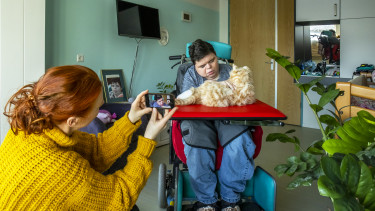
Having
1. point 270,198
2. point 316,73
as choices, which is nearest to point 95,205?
point 270,198

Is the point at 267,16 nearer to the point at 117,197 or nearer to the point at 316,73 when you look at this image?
the point at 316,73

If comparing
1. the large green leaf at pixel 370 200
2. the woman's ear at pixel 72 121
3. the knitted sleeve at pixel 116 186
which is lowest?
the knitted sleeve at pixel 116 186

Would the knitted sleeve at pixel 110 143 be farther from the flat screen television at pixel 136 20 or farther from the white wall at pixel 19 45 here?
the flat screen television at pixel 136 20

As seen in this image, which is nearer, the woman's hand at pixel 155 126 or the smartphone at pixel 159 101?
the woman's hand at pixel 155 126

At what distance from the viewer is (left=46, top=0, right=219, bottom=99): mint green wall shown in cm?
285

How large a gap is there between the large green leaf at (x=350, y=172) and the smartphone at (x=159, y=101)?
791 millimetres

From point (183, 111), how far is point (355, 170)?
94 cm

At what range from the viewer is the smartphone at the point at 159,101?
1.22m

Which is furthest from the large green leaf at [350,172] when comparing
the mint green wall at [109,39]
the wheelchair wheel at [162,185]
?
the mint green wall at [109,39]

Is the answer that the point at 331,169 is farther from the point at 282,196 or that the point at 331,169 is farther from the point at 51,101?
the point at 282,196

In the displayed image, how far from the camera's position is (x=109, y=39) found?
3.32m

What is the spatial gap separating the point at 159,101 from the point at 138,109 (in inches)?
3.6

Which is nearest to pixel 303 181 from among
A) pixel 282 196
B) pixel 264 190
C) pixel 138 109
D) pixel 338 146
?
pixel 338 146

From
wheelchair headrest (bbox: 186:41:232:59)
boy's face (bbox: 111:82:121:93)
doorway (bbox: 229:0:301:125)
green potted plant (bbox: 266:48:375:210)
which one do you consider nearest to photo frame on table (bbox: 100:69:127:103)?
boy's face (bbox: 111:82:121:93)
